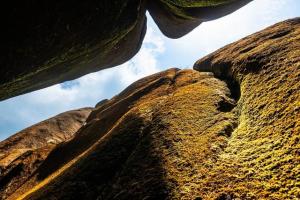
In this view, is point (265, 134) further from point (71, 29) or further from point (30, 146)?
point (30, 146)

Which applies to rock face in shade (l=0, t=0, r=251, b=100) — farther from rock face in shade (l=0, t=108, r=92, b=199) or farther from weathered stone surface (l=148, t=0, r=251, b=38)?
rock face in shade (l=0, t=108, r=92, b=199)

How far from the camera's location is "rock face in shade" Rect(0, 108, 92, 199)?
59.5 ft

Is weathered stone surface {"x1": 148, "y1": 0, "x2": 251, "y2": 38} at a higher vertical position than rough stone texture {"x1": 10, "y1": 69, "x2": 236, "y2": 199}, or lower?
higher

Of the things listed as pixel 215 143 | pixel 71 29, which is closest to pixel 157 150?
pixel 215 143

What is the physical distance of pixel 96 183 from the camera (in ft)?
30.9

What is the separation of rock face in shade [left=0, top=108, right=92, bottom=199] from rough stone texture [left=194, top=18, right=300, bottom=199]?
14013 millimetres

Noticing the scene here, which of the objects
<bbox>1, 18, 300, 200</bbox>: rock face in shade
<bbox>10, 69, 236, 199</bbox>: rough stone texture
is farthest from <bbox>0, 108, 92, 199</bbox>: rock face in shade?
<bbox>1, 18, 300, 200</bbox>: rock face in shade

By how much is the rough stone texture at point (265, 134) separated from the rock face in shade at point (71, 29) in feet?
14.9

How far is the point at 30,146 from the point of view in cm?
2581

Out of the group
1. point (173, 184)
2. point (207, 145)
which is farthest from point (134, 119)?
point (173, 184)

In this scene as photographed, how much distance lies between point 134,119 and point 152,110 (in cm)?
86

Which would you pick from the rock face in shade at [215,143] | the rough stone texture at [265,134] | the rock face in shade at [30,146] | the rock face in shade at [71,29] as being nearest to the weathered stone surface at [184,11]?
the rock face in shade at [71,29]

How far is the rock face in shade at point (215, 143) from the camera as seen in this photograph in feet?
21.5

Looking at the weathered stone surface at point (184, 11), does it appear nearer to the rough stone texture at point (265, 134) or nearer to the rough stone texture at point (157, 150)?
the rough stone texture at point (157, 150)
